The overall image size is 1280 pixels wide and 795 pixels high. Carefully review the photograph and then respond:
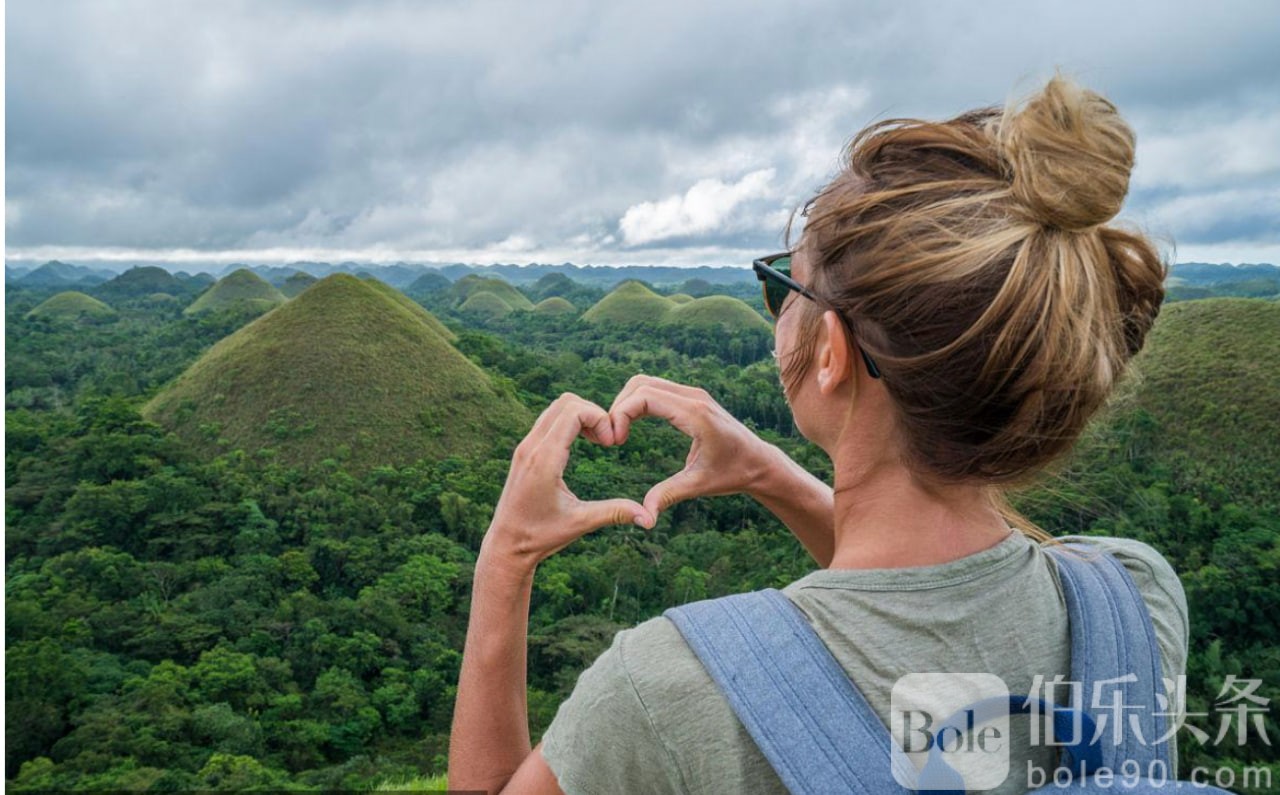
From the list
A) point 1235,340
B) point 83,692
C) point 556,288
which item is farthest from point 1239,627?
point 556,288

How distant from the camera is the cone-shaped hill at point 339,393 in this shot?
17625mm

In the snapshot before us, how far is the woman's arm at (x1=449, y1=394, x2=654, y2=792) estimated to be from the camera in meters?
0.71

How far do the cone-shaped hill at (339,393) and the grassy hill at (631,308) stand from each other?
898 inches

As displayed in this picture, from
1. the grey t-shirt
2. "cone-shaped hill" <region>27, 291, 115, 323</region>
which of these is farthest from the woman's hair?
"cone-shaped hill" <region>27, 291, 115, 323</region>

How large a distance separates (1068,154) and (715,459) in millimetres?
443

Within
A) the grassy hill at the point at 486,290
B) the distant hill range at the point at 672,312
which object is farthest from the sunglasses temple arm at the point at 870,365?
the grassy hill at the point at 486,290

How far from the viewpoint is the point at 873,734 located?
0.55m

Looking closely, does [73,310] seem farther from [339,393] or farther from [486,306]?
[339,393]

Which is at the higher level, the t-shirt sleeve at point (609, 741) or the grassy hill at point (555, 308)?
the grassy hill at point (555, 308)

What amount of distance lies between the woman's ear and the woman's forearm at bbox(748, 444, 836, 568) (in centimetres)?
23

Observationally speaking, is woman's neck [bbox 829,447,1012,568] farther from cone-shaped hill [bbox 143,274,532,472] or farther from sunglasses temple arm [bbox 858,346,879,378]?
cone-shaped hill [bbox 143,274,532,472]

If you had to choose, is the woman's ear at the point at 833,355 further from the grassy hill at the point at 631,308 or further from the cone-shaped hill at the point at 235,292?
the cone-shaped hill at the point at 235,292

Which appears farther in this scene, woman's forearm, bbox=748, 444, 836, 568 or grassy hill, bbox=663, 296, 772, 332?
grassy hill, bbox=663, 296, 772, 332

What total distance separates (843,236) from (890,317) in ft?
0.27
